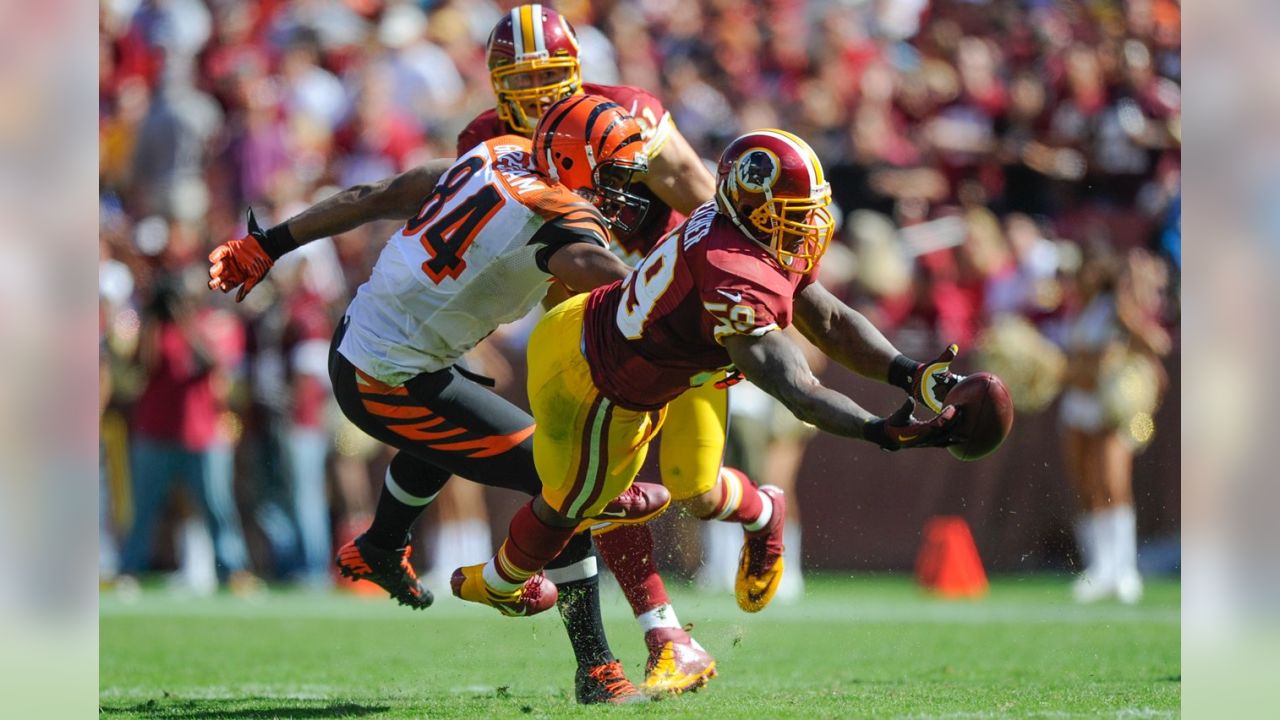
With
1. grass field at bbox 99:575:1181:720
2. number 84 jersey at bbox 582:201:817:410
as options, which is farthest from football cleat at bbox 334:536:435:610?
number 84 jersey at bbox 582:201:817:410

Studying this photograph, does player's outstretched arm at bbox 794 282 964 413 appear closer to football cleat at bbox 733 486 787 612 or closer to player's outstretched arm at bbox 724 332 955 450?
player's outstretched arm at bbox 724 332 955 450

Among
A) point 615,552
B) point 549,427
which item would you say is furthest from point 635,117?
point 615,552

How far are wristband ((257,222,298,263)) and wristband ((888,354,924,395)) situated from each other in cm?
237

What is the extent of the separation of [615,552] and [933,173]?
6.97 meters

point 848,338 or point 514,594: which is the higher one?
point 848,338

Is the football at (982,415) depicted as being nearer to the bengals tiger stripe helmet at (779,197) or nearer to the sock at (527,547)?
the bengals tiger stripe helmet at (779,197)

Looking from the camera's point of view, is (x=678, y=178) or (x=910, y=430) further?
(x=678, y=178)

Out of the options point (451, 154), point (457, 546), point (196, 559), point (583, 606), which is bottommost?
point (196, 559)

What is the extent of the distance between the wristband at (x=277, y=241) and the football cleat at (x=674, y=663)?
2.02 metres

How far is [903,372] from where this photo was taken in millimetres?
5020

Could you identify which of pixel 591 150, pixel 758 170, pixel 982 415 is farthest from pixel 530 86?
pixel 982 415

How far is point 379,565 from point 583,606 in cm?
90

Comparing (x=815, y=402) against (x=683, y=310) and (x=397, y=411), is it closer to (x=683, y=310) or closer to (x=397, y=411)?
(x=683, y=310)
